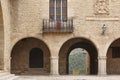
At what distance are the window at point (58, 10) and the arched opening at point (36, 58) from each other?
337 cm

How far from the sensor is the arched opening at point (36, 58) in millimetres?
27234

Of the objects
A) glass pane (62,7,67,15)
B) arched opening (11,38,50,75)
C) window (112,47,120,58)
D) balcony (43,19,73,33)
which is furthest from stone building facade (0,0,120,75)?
window (112,47,120,58)

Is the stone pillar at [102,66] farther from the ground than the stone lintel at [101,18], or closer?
closer

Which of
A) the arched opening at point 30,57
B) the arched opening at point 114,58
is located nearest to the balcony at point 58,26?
the arched opening at point 30,57

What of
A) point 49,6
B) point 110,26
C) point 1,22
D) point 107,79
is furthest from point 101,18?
point 1,22

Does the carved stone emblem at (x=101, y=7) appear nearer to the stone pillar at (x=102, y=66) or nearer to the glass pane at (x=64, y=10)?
the glass pane at (x=64, y=10)

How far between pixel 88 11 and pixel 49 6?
253 cm

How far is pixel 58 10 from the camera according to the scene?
24953 mm

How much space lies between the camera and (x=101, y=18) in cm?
2503

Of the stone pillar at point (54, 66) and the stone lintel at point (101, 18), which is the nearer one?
the stone pillar at point (54, 66)

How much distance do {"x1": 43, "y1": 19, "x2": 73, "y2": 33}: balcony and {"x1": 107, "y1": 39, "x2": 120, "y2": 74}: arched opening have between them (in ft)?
14.8

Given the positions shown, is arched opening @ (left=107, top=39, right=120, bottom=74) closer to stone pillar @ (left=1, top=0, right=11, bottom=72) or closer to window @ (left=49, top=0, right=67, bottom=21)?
window @ (left=49, top=0, right=67, bottom=21)

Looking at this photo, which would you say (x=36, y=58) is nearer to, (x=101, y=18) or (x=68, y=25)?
(x=68, y=25)

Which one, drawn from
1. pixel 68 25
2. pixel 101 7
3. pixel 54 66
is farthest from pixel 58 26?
pixel 101 7
